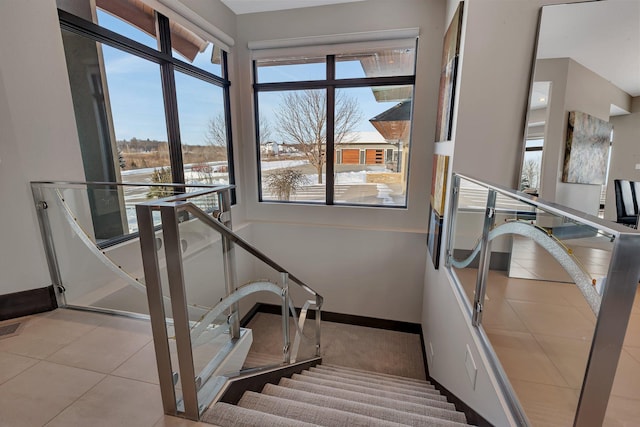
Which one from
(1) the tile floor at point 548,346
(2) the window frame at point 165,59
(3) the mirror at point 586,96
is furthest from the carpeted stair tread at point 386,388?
(2) the window frame at point 165,59

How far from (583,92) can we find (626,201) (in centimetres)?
87

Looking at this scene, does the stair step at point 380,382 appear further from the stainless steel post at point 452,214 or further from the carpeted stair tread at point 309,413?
the stainless steel post at point 452,214

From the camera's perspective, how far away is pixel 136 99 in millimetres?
2578

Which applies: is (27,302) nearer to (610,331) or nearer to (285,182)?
(285,182)

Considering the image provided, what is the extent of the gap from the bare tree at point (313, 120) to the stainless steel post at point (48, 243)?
2651 millimetres

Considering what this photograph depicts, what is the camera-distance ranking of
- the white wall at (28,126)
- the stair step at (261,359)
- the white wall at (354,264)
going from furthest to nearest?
the white wall at (354,264) → the stair step at (261,359) → the white wall at (28,126)

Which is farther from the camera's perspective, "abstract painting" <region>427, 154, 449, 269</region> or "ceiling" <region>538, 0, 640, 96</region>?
"abstract painting" <region>427, 154, 449, 269</region>

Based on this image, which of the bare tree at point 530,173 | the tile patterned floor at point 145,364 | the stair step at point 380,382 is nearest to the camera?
the tile patterned floor at point 145,364

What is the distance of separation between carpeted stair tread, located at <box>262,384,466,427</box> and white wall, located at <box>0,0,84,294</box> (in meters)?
1.84

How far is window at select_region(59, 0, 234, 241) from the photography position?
7.18 feet

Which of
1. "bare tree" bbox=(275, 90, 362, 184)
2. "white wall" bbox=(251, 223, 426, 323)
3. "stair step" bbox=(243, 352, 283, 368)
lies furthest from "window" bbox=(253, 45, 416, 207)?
"stair step" bbox=(243, 352, 283, 368)

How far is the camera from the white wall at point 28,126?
1.73 metres

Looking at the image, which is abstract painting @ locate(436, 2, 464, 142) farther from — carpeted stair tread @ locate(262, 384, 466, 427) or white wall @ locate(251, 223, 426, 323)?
carpeted stair tread @ locate(262, 384, 466, 427)

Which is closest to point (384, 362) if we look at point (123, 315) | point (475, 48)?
point (123, 315)
